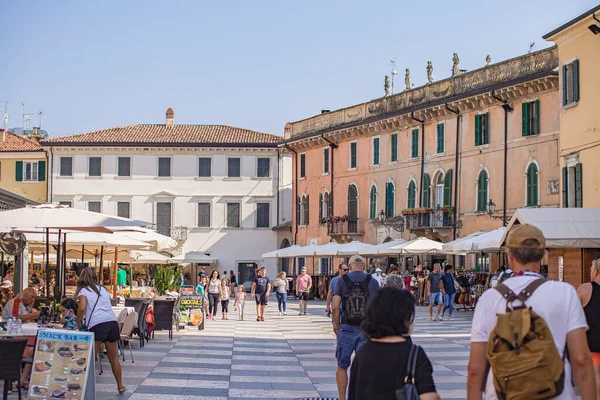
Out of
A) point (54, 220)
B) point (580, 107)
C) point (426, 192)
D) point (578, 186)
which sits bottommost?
point (54, 220)

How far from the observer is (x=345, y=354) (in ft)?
33.9

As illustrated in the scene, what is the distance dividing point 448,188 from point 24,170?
3058 cm

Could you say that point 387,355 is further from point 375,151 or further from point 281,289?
point 375,151

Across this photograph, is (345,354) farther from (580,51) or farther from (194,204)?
(194,204)

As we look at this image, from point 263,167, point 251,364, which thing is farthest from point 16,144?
point 251,364

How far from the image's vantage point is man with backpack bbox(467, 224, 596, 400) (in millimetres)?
4574

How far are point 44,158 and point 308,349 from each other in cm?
4679

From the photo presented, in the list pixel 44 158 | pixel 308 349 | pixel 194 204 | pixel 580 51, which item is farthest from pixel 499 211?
pixel 44 158

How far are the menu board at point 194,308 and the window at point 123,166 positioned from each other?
38.5 m

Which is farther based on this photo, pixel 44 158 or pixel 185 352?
pixel 44 158

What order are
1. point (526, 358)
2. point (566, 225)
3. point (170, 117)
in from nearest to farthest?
point (526, 358), point (566, 225), point (170, 117)

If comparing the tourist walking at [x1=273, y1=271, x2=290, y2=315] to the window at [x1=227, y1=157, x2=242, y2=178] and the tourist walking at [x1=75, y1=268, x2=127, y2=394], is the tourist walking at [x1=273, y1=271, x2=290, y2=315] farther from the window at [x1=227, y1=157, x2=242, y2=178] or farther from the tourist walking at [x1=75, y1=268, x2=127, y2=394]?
the window at [x1=227, y1=157, x2=242, y2=178]

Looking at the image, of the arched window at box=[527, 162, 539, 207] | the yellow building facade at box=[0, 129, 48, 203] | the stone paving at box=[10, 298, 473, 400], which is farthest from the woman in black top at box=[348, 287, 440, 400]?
the yellow building facade at box=[0, 129, 48, 203]

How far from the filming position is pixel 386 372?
4.89m
